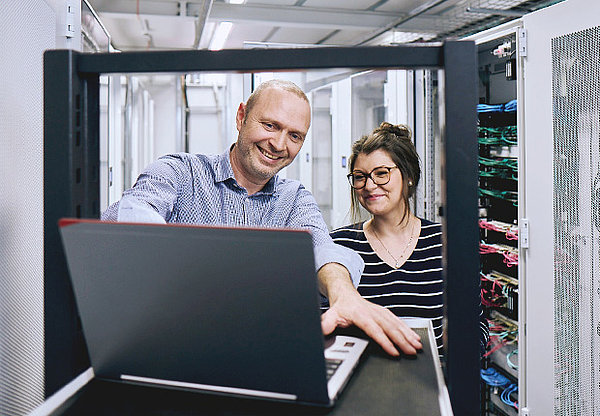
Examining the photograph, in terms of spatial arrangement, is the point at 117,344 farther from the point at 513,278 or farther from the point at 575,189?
the point at 513,278

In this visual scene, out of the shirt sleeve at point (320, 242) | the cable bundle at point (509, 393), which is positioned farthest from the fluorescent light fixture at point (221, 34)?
the cable bundle at point (509, 393)

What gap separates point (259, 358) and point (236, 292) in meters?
0.07

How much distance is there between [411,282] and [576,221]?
596mm

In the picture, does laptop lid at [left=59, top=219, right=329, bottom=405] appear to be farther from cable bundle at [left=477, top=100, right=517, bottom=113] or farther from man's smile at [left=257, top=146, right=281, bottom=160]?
cable bundle at [left=477, top=100, right=517, bottom=113]

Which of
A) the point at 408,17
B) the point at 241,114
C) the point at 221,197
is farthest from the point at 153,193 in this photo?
the point at 408,17

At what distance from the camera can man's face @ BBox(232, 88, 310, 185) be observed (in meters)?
1.33

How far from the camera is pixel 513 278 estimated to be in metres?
2.29

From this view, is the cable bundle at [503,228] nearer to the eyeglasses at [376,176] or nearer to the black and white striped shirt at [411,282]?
the black and white striped shirt at [411,282]

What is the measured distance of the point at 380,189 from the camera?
1896mm

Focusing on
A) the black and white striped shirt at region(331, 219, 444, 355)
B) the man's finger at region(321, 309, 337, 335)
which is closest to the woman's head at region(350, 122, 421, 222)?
the black and white striped shirt at region(331, 219, 444, 355)

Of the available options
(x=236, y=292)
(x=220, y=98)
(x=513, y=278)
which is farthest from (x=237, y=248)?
(x=220, y=98)

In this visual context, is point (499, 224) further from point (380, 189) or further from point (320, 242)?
point (320, 242)

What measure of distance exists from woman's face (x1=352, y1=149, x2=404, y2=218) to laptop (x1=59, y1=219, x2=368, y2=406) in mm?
1447

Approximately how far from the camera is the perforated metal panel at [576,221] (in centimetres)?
169
